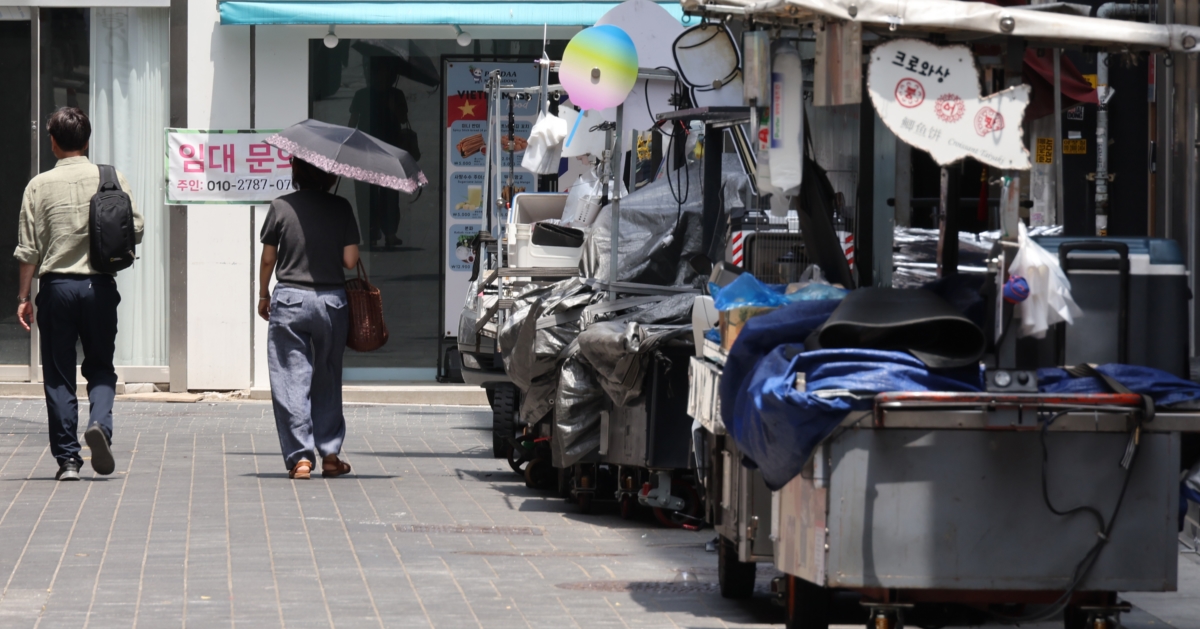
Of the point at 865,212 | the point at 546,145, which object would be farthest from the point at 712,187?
the point at 546,145

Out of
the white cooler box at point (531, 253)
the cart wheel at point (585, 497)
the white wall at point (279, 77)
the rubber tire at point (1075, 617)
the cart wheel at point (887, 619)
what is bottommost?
the cart wheel at point (585, 497)

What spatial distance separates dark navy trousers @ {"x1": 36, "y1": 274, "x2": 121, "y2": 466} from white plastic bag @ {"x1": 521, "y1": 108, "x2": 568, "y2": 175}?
12.1ft

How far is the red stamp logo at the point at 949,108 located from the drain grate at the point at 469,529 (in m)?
3.81

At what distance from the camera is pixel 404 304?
15891 mm

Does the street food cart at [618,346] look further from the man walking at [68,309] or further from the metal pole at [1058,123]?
the metal pole at [1058,123]

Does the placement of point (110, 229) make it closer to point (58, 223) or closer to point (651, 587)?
point (58, 223)

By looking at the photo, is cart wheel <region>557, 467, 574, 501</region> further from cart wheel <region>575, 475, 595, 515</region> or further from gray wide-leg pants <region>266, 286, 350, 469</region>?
gray wide-leg pants <region>266, 286, 350, 469</region>

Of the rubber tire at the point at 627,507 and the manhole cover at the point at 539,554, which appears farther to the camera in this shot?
the rubber tire at the point at 627,507

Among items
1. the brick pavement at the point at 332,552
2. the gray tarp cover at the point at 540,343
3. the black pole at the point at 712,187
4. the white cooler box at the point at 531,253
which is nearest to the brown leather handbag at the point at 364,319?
the brick pavement at the point at 332,552

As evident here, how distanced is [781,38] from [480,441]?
279 inches

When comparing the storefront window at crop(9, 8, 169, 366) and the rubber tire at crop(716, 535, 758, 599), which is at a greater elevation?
the storefront window at crop(9, 8, 169, 366)

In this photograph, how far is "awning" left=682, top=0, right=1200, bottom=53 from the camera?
5332mm

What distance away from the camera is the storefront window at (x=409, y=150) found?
614 inches

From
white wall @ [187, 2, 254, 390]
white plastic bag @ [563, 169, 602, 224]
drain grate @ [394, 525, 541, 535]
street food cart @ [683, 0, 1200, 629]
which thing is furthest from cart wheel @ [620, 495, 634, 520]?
white wall @ [187, 2, 254, 390]
